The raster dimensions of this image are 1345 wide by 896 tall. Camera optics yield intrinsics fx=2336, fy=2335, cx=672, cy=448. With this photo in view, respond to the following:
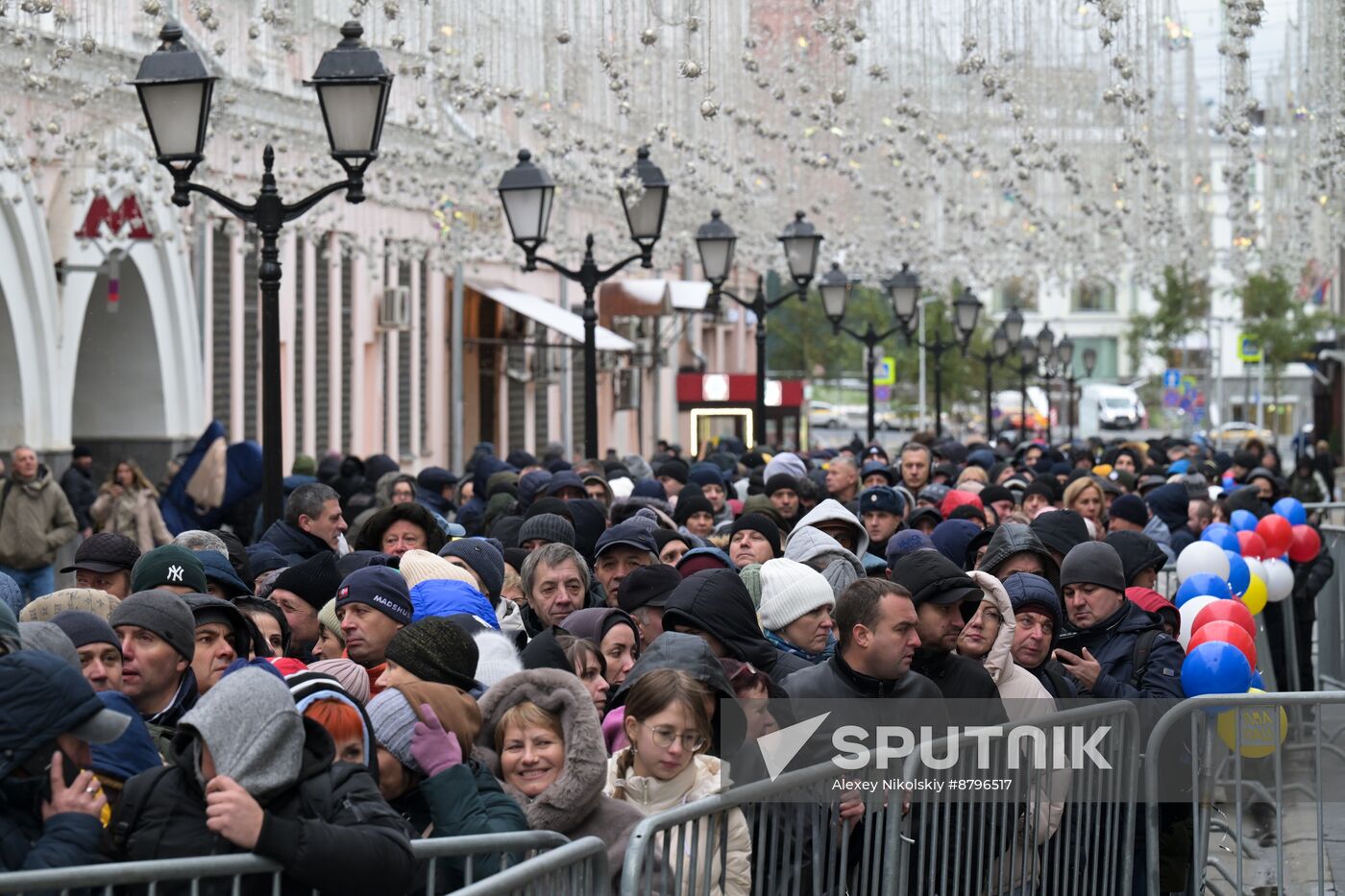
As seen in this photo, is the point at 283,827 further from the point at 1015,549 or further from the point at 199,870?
the point at 1015,549

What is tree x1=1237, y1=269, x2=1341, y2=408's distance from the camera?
75438 mm

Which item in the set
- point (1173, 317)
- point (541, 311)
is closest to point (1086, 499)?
point (541, 311)

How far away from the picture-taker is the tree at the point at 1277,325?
75.4m

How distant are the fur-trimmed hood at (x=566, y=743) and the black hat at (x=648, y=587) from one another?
9.32 ft

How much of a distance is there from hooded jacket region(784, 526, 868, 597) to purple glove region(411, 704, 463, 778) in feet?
11.8

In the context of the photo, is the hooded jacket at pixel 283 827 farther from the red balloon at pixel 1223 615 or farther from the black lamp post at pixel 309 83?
the black lamp post at pixel 309 83

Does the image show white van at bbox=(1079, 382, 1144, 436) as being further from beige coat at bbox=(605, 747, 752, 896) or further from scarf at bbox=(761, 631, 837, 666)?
beige coat at bbox=(605, 747, 752, 896)

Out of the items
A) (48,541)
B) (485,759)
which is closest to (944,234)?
(48,541)

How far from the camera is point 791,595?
845 centimetres

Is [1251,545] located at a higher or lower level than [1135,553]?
lower

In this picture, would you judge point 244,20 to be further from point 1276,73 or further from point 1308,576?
point 1276,73

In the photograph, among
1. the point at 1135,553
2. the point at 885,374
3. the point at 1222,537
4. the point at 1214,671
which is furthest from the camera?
the point at 885,374

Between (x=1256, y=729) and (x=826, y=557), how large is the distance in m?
2.04

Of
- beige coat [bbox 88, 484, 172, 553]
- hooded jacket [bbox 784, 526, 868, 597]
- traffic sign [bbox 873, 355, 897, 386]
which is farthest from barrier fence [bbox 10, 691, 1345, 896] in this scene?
traffic sign [bbox 873, 355, 897, 386]
